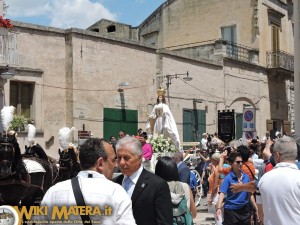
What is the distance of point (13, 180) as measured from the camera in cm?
775

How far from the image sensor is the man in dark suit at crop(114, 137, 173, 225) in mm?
4699

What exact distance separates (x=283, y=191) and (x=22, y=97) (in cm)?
1681

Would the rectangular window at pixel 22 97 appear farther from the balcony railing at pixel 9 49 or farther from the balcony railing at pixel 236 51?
the balcony railing at pixel 236 51

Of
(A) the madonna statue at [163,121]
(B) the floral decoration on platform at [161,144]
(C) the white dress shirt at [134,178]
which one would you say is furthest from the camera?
(A) the madonna statue at [163,121]

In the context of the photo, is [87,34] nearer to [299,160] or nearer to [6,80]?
[6,80]

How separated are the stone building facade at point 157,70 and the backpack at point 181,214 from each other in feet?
48.9

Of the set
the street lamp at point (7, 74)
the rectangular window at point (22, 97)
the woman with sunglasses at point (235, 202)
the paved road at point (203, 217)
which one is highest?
the street lamp at point (7, 74)

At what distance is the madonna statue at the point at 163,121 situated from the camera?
45.1 feet

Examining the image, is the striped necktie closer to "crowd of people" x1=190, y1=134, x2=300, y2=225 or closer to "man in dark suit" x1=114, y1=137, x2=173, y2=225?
"man in dark suit" x1=114, y1=137, x2=173, y2=225

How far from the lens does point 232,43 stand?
32312 mm

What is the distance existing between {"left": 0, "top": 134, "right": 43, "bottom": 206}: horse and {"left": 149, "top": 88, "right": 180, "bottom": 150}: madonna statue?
6.09 meters

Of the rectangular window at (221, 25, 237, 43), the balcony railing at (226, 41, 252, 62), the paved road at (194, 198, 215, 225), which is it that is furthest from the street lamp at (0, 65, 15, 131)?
the rectangular window at (221, 25, 237, 43)

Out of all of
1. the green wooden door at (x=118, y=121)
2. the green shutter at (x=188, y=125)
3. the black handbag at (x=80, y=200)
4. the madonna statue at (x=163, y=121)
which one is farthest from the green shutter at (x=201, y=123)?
the black handbag at (x=80, y=200)

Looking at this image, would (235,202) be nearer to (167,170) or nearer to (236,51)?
(167,170)
